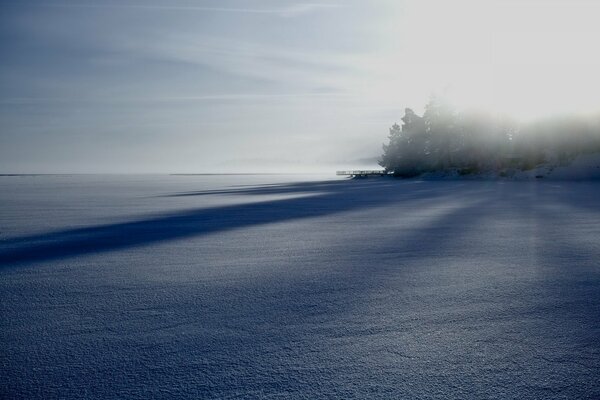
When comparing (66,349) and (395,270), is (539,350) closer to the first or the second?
(395,270)

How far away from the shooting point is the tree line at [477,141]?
59.0 m

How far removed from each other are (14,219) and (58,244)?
7.61 m

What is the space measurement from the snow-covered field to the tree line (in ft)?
187

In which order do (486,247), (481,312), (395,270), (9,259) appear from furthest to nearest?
(486,247) → (9,259) → (395,270) → (481,312)

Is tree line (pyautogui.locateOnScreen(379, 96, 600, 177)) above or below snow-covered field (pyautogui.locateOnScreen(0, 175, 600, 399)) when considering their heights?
above

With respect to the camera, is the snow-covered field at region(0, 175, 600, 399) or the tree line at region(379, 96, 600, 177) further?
the tree line at region(379, 96, 600, 177)

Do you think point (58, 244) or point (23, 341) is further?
point (58, 244)

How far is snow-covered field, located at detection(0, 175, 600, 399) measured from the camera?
11.5 feet

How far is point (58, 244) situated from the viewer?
10.5m

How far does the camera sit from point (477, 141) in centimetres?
6438

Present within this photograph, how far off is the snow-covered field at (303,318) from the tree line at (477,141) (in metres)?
57.1

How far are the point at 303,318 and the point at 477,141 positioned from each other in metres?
66.2

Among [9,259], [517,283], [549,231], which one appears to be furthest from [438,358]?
[549,231]

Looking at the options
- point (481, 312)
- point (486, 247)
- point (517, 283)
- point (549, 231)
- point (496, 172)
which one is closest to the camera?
point (481, 312)
